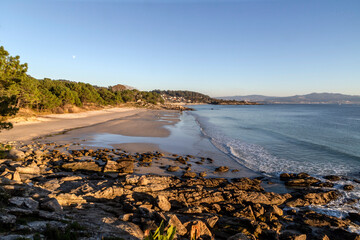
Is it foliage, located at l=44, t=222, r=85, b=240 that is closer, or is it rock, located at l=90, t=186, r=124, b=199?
foliage, located at l=44, t=222, r=85, b=240

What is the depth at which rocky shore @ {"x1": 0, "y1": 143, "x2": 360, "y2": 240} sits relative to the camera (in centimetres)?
588

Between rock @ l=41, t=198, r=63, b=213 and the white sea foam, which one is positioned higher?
rock @ l=41, t=198, r=63, b=213

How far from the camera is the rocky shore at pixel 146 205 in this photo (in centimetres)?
588

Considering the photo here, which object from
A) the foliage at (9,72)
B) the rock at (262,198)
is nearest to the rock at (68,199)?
the rock at (262,198)

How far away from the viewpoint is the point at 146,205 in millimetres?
8727

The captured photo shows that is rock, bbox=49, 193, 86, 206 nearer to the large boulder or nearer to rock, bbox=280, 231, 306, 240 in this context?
rock, bbox=280, 231, 306, 240

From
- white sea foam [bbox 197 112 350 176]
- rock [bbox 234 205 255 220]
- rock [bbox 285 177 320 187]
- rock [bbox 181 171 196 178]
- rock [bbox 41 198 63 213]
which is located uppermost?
rock [bbox 41 198 63 213]

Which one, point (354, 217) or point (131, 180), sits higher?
point (131, 180)

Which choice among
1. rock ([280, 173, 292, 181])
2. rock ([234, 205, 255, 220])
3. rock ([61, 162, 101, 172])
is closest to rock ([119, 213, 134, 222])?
rock ([234, 205, 255, 220])

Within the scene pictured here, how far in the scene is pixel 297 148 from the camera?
25.5 m

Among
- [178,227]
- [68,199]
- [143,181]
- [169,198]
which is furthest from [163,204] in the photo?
[68,199]

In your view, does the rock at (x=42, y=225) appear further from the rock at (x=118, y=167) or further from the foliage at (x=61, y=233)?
the rock at (x=118, y=167)

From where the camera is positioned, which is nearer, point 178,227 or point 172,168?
point 178,227

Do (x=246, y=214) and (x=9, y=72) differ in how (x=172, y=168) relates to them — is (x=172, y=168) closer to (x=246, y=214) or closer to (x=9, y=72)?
(x=246, y=214)
